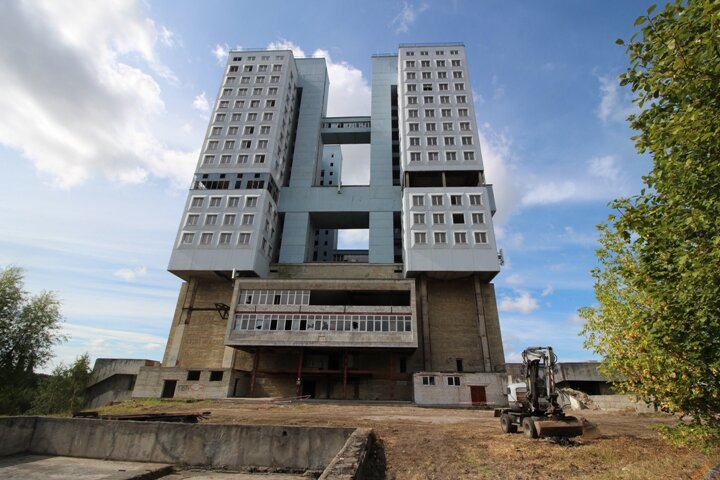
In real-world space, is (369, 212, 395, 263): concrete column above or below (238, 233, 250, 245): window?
above

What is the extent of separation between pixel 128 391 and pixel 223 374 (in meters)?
18.5

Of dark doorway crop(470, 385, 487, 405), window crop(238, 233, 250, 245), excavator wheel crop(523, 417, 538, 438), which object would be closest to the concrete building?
dark doorway crop(470, 385, 487, 405)

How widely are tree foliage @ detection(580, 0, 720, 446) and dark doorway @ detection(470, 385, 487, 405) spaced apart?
101ft

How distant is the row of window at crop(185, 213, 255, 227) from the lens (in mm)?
48406

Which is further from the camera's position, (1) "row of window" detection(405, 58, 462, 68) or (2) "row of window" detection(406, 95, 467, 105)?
(1) "row of window" detection(405, 58, 462, 68)

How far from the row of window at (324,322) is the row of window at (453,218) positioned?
1436 centimetres

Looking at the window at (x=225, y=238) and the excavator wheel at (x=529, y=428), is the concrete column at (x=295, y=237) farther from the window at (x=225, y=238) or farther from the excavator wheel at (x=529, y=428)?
the excavator wheel at (x=529, y=428)

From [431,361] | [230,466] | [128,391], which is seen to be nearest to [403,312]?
[431,361]

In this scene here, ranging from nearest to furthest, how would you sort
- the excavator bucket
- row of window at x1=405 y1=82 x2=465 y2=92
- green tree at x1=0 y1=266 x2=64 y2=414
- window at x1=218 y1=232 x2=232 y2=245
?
the excavator bucket
green tree at x1=0 y1=266 x2=64 y2=414
window at x1=218 y1=232 x2=232 y2=245
row of window at x1=405 y1=82 x2=465 y2=92

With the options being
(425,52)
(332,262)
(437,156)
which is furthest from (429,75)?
(332,262)

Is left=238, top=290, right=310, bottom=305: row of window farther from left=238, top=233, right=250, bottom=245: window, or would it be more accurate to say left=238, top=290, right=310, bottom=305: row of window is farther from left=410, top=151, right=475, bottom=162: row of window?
left=410, top=151, right=475, bottom=162: row of window

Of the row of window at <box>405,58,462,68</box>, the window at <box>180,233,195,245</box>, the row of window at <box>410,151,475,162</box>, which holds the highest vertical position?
the row of window at <box>405,58,462,68</box>

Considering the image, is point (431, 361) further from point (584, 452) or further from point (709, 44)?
point (709, 44)

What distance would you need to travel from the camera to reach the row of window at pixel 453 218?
4734 centimetres
